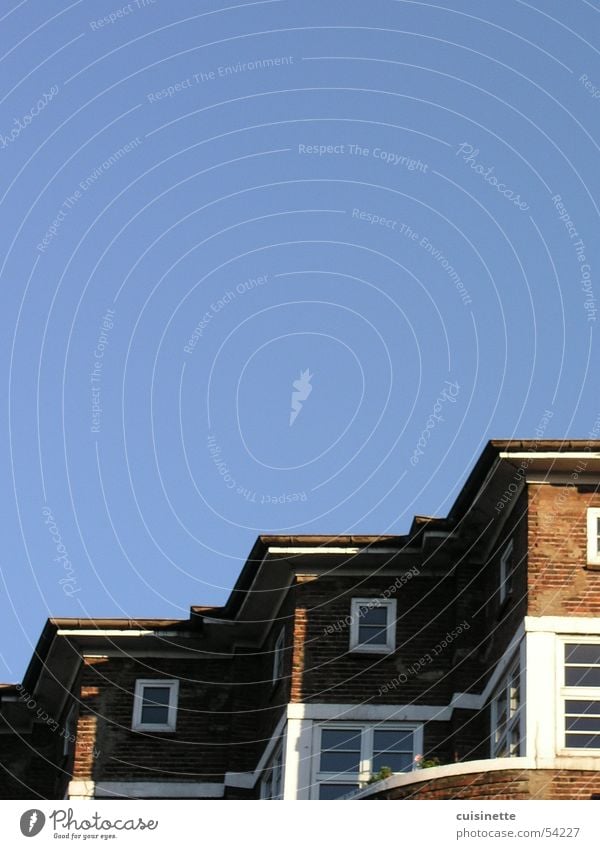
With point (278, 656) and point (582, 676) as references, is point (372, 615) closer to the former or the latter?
point (278, 656)

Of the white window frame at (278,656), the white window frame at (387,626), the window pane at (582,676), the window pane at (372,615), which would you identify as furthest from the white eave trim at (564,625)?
the white window frame at (278,656)

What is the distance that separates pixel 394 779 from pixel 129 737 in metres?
11.3

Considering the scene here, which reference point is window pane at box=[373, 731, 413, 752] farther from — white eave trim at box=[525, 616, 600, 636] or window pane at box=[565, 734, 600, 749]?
window pane at box=[565, 734, 600, 749]

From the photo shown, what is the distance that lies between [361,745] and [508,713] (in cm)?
450

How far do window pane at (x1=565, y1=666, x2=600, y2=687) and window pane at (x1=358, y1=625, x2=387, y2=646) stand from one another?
639 centimetres

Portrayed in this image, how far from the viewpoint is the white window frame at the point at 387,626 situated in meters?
47.1

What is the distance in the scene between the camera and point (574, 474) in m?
43.8

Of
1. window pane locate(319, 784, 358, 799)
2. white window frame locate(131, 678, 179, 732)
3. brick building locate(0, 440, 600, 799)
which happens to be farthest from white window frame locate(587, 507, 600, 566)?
white window frame locate(131, 678, 179, 732)

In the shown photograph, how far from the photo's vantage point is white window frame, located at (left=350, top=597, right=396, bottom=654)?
155ft

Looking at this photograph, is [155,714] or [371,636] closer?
[371,636]

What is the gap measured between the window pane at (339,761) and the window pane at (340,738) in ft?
0.47

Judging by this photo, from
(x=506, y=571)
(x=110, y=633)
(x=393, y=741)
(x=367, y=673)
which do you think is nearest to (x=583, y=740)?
(x=506, y=571)

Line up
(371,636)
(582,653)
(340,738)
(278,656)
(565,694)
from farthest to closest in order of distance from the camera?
(278,656) → (371,636) → (340,738) → (582,653) → (565,694)

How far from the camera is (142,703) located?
5188 cm
